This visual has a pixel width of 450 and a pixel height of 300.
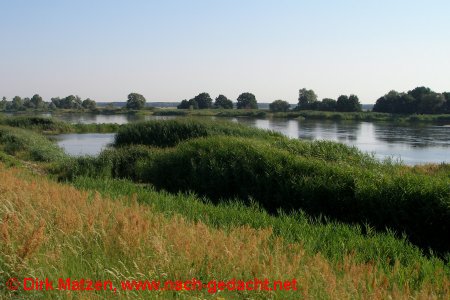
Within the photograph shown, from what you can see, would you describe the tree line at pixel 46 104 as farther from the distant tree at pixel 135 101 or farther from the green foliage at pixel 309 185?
the green foliage at pixel 309 185

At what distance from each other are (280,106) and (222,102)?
29173mm

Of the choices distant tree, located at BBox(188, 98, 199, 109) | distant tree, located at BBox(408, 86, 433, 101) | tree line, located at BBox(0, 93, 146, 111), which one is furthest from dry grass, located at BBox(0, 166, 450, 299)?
tree line, located at BBox(0, 93, 146, 111)

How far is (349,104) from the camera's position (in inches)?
3784

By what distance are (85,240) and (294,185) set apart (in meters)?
7.29

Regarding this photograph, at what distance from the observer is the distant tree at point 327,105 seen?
101 m

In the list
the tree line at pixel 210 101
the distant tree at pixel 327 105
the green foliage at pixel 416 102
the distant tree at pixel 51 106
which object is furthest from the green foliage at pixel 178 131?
the distant tree at pixel 51 106

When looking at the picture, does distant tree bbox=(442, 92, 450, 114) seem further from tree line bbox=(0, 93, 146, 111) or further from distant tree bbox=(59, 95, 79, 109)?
distant tree bbox=(59, 95, 79, 109)

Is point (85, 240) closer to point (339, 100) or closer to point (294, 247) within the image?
point (294, 247)

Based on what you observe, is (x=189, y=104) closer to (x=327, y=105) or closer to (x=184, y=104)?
(x=184, y=104)

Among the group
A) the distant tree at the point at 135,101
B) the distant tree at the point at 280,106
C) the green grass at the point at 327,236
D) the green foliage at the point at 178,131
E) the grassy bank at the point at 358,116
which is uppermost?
the distant tree at the point at 135,101

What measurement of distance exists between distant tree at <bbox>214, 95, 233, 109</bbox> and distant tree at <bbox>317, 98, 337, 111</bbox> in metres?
42.3

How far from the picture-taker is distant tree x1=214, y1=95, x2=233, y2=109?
141125 mm

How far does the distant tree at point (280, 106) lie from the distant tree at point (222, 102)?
1064 inches

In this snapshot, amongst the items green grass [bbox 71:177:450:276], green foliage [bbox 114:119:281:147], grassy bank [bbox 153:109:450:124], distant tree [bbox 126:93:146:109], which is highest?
distant tree [bbox 126:93:146:109]
